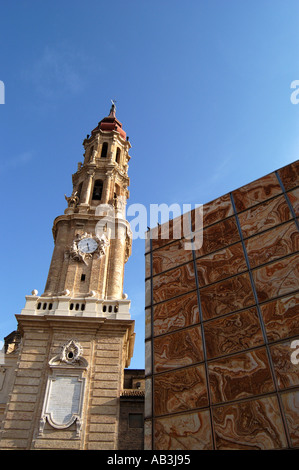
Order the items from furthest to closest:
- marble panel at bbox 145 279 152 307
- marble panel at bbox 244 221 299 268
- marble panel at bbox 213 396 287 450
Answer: marble panel at bbox 145 279 152 307
marble panel at bbox 244 221 299 268
marble panel at bbox 213 396 287 450

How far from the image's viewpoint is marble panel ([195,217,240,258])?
1186 centimetres

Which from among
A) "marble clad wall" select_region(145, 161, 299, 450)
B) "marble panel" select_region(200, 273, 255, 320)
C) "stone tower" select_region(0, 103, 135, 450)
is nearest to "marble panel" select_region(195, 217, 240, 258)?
"marble clad wall" select_region(145, 161, 299, 450)

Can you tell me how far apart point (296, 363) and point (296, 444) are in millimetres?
1613

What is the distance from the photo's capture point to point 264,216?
1145 centimetres

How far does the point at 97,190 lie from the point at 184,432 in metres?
26.2

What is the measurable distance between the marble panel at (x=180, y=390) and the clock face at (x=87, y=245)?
17.8 metres

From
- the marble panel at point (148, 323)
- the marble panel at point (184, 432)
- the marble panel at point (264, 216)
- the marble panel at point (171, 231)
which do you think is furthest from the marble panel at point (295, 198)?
the marble panel at point (184, 432)

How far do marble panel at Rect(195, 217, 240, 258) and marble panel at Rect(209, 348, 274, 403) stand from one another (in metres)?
3.52

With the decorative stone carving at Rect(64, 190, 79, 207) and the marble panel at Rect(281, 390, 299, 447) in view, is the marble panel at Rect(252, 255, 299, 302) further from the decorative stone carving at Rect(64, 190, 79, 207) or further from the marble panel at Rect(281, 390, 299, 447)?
the decorative stone carving at Rect(64, 190, 79, 207)

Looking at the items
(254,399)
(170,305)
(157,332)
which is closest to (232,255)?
(170,305)

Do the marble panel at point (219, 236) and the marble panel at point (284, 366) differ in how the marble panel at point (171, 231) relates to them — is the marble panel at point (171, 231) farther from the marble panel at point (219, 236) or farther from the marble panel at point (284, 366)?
the marble panel at point (284, 366)

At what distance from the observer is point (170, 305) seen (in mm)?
11852

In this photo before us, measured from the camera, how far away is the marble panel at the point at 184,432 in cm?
915
